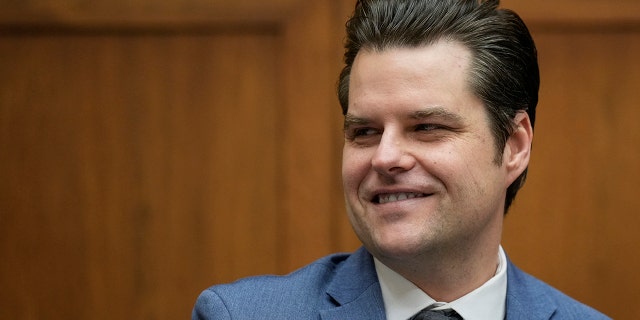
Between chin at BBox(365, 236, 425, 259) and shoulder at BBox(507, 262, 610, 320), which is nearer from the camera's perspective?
chin at BBox(365, 236, 425, 259)

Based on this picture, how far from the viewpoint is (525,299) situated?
5.82 ft

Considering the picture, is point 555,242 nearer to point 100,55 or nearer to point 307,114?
point 307,114

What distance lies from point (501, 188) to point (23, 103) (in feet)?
3.87

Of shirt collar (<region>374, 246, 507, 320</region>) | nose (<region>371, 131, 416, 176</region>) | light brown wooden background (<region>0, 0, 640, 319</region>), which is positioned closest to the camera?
nose (<region>371, 131, 416, 176</region>)

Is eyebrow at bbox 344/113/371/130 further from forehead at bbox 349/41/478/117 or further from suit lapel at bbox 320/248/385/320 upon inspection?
suit lapel at bbox 320/248/385/320

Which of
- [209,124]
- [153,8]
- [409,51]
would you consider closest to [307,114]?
[209,124]

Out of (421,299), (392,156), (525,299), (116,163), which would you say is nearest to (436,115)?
(392,156)

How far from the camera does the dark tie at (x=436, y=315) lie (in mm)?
1639

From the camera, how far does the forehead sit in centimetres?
158

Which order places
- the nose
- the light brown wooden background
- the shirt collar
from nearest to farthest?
the nose < the shirt collar < the light brown wooden background

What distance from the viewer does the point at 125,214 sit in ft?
7.28

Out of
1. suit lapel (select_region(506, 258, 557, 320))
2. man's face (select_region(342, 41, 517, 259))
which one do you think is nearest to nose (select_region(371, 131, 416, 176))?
man's face (select_region(342, 41, 517, 259))

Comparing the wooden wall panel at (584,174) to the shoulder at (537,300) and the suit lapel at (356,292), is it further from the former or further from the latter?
the suit lapel at (356,292)

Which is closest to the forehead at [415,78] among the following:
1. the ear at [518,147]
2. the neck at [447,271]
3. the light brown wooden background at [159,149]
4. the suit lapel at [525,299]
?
the ear at [518,147]
